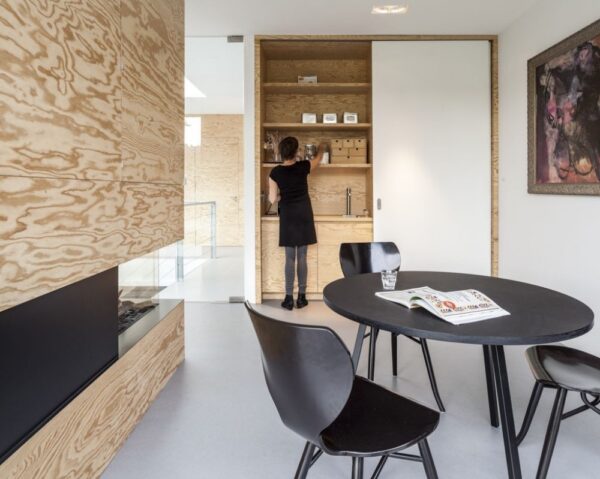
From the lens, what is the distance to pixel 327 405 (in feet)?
3.18

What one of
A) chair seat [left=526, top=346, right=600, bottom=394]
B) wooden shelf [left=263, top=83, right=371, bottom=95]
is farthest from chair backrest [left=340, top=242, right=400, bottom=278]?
wooden shelf [left=263, top=83, right=371, bottom=95]

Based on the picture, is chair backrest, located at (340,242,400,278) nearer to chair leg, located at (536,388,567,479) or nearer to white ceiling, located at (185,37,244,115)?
chair leg, located at (536,388,567,479)

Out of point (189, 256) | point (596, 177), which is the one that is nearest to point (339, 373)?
point (596, 177)

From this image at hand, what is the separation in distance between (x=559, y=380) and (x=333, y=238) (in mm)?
2857

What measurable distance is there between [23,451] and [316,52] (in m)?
4.21

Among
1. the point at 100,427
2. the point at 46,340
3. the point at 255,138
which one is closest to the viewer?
the point at 46,340

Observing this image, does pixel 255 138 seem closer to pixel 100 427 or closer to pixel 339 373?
pixel 100 427

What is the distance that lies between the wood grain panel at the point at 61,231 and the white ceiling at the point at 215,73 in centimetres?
299

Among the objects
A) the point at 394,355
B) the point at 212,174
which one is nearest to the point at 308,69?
the point at 394,355

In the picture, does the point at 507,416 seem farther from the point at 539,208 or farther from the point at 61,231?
the point at 539,208

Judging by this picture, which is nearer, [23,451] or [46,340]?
[23,451]

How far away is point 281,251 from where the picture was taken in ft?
13.8

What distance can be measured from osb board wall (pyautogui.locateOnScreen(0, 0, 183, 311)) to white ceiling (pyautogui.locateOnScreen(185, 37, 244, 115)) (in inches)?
90.0

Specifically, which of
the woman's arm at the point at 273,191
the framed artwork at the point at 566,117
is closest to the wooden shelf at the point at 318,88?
the woman's arm at the point at 273,191
